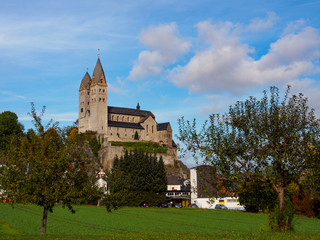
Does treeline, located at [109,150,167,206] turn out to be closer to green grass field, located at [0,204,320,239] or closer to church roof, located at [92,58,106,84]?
green grass field, located at [0,204,320,239]

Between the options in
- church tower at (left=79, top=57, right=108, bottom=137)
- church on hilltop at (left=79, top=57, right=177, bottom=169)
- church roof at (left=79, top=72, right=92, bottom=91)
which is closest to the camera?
church on hilltop at (left=79, top=57, right=177, bottom=169)

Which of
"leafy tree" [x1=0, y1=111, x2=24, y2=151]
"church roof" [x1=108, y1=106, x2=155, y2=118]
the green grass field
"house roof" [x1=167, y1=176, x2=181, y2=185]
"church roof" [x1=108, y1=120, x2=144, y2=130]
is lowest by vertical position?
the green grass field

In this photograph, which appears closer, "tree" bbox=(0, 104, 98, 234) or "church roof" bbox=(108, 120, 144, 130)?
"tree" bbox=(0, 104, 98, 234)

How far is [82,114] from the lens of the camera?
413 ft

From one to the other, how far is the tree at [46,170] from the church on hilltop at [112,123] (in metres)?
88.5

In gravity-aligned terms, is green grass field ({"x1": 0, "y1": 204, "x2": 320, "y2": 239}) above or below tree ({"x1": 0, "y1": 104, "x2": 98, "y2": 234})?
below

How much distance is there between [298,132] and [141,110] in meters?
121

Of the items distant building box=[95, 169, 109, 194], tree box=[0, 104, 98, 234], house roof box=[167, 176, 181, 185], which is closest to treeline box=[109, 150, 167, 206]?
distant building box=[95, 169, 109, 194]

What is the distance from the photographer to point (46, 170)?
20.4 m

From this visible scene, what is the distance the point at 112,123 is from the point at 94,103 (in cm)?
807

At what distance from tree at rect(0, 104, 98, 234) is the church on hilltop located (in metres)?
88.5

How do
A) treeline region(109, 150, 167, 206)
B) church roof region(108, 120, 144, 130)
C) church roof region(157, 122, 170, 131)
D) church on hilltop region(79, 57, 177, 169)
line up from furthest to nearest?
church roof region(157, 122, 170, 131) → church roof region(108, 120, 144, 130) → church on hilltop region(79, 57, 177, 169) → treeline region(109, 150, 167, 206)

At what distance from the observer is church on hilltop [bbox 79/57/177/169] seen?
118375 mm

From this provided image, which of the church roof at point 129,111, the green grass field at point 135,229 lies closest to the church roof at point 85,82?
the church roof at point 129,111
